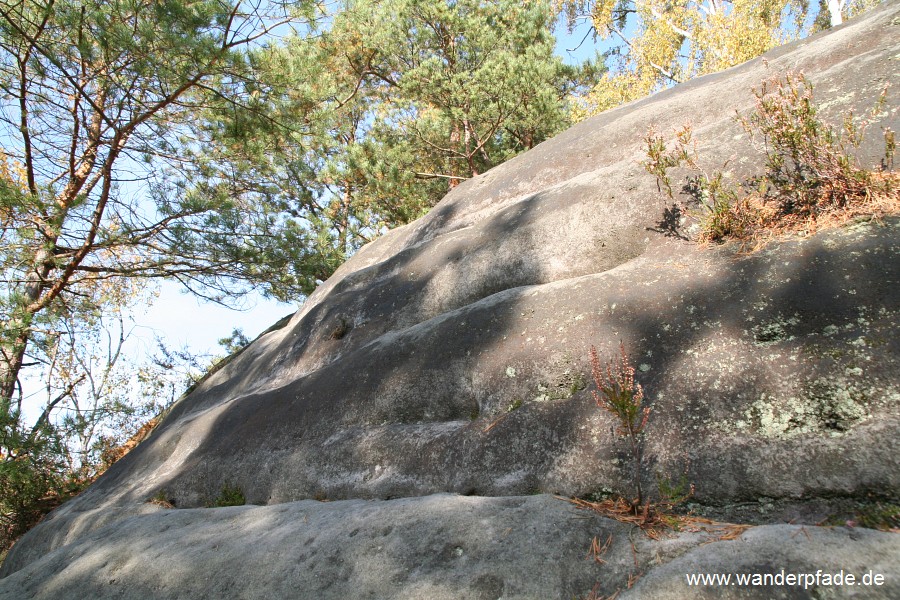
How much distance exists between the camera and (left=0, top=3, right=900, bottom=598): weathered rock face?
2396 millimetres

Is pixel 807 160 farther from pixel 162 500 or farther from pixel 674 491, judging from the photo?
pixel 162 500

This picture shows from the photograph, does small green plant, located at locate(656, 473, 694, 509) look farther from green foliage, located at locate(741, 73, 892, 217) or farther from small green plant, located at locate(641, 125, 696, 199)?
small green plant, located at locate(641, 125, 696, 199)

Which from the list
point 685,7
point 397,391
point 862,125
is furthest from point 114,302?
point 685,7

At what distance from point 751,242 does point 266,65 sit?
295 inches

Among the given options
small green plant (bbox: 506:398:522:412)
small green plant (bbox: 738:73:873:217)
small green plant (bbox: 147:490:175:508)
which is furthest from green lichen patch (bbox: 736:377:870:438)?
small green plant (bbox: 147:490:175:508)

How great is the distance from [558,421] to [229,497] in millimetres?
3160

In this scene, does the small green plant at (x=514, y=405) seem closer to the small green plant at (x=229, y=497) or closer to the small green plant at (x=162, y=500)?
the small green plant at (x=229, y=497)

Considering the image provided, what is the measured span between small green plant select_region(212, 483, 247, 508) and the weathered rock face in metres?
0.08

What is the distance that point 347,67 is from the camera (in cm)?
1780

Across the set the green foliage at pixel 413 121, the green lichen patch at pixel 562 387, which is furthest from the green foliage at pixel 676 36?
the green lichen patch at pixel 562 387

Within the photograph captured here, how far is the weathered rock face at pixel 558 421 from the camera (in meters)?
2.40

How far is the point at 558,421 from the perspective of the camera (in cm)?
335

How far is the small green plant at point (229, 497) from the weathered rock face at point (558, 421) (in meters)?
0.08

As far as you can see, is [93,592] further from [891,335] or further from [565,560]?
[891,335]
